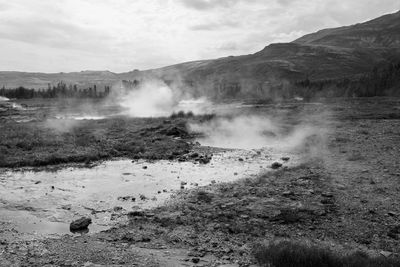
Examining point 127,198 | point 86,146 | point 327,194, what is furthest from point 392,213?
point 86,146

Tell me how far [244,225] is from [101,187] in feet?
28.3

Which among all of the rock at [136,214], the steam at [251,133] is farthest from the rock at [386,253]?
the steam at [251,133]

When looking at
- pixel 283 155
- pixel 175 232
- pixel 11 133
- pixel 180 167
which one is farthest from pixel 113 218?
pixel 11 133

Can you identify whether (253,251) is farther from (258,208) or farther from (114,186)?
(114,186)

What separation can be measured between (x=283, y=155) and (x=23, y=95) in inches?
4903

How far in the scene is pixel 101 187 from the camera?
1911 cm

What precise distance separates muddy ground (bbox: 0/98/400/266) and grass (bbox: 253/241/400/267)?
516mm

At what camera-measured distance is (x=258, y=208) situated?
15000 millimetres

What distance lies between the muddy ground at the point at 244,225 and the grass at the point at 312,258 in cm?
52

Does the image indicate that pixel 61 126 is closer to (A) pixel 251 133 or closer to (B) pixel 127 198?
(A) pixel 251 133

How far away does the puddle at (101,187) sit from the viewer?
14.7m

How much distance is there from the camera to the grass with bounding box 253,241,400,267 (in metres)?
10.1

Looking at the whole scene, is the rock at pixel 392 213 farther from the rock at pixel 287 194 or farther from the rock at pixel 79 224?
the rock at pixel 79 224

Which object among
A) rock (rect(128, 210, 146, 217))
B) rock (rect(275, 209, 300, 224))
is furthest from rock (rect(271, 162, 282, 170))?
rock (rect(128, 210, 146, 217))
